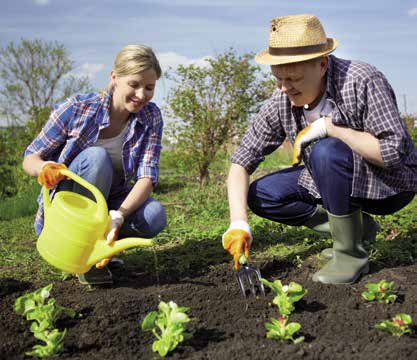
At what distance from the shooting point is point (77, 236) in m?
2.25

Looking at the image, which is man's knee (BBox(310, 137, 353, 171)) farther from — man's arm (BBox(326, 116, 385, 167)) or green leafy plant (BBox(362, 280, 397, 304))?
green leafy plant (BBox(362, 280, 397, 304))

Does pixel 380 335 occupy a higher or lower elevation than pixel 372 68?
lower

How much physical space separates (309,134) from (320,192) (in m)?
0.31

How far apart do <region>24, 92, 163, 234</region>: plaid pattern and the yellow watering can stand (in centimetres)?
58

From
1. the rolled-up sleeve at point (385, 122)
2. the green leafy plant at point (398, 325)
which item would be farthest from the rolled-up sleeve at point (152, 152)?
the green leafy plant at point (398, 325)

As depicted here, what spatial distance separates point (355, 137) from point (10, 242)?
9.10 feet

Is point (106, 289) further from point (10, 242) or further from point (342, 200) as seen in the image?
point (10, 242)

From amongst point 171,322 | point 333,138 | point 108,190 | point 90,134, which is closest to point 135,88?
point 90,134

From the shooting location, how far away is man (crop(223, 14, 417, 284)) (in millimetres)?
2350

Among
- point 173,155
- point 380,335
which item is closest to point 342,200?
point 380,335

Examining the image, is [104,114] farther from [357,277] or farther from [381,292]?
[381,292]

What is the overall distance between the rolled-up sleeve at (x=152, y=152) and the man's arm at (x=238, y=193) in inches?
18.7

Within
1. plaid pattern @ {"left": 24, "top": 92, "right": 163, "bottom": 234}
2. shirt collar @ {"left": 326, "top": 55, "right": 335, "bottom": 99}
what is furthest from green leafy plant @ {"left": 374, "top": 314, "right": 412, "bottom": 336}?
plaid pattern @ {"left": 24, "top": 92, "right": 163, "bottom": 234}

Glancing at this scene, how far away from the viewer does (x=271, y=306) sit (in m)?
2.28
